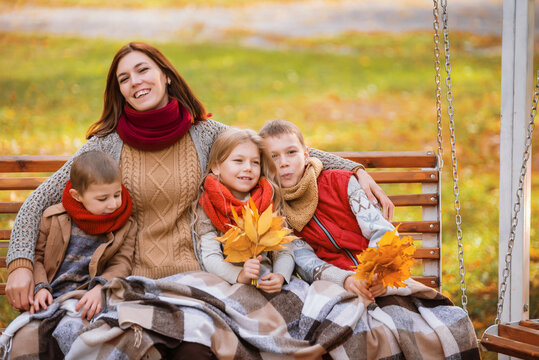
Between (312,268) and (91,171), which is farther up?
(91,171)

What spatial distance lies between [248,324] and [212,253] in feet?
1.58

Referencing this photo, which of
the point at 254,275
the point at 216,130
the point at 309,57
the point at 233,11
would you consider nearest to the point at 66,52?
the point at 233,11

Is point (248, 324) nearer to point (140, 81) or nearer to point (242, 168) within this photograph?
point (242, 168)

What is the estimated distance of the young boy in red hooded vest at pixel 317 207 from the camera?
3441 mm

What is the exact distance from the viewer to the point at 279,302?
3.14m

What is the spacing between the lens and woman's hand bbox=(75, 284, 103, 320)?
2.98 metres

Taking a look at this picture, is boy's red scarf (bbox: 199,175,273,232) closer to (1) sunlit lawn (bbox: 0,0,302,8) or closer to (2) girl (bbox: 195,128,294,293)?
(2) girl (bbox: 195,128,294,293)

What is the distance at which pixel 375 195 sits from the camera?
359 cm

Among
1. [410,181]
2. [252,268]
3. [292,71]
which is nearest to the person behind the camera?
[252,268]

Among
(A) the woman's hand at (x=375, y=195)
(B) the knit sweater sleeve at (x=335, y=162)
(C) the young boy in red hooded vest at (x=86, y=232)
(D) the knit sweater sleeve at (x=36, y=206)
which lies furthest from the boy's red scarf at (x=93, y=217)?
(A) the woman's hand at (x=375, y=195)

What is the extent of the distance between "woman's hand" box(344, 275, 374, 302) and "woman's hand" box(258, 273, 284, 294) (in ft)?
1.08

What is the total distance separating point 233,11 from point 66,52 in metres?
2.93

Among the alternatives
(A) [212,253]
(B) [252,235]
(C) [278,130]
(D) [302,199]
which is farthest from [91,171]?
(D) [302,199]

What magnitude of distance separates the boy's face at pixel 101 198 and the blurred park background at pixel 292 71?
5551 millimetres
